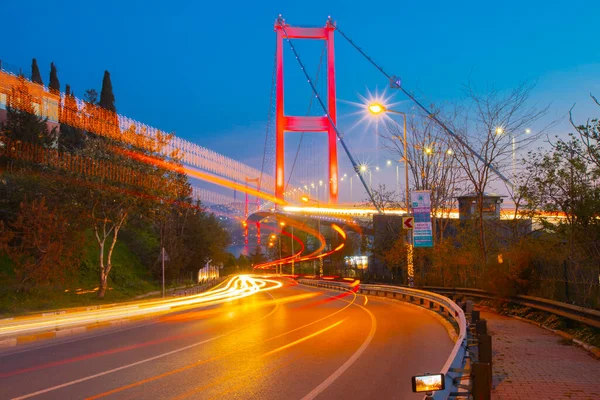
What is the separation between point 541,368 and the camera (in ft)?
31.9

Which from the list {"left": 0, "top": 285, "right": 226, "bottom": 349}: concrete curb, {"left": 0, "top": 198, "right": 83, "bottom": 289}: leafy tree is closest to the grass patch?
{"left": 0, "top": 198, "right": 83, "bottom": 289}: leafy tree

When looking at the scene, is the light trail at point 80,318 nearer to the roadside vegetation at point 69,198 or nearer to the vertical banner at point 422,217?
the roadside vegetation at point 69,198

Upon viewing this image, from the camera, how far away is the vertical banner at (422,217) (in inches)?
917

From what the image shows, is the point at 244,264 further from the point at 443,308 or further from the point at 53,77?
the point at 443,308

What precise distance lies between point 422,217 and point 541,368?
13974 millimetres

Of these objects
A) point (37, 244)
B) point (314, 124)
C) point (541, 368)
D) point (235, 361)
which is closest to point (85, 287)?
point (37, 244)

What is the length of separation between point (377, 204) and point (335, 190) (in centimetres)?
Answer: 2913

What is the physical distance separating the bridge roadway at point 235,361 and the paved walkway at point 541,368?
1.20 metres

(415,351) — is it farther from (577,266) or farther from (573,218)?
(573,218)

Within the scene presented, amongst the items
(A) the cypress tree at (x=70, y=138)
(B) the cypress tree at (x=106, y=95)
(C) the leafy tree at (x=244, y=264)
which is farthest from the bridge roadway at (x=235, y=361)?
(C) the leafy tree at (x=244, y=264)

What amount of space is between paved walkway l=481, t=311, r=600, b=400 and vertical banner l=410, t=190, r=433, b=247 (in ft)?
30.3

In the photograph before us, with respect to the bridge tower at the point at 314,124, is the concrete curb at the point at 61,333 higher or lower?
lower

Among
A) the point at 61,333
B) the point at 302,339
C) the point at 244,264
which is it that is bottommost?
the point at 244,264

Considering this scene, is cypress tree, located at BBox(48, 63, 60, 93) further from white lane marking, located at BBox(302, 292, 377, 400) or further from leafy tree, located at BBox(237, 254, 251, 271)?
leafy tree, located at BBox(237, 254, 251, 271)
